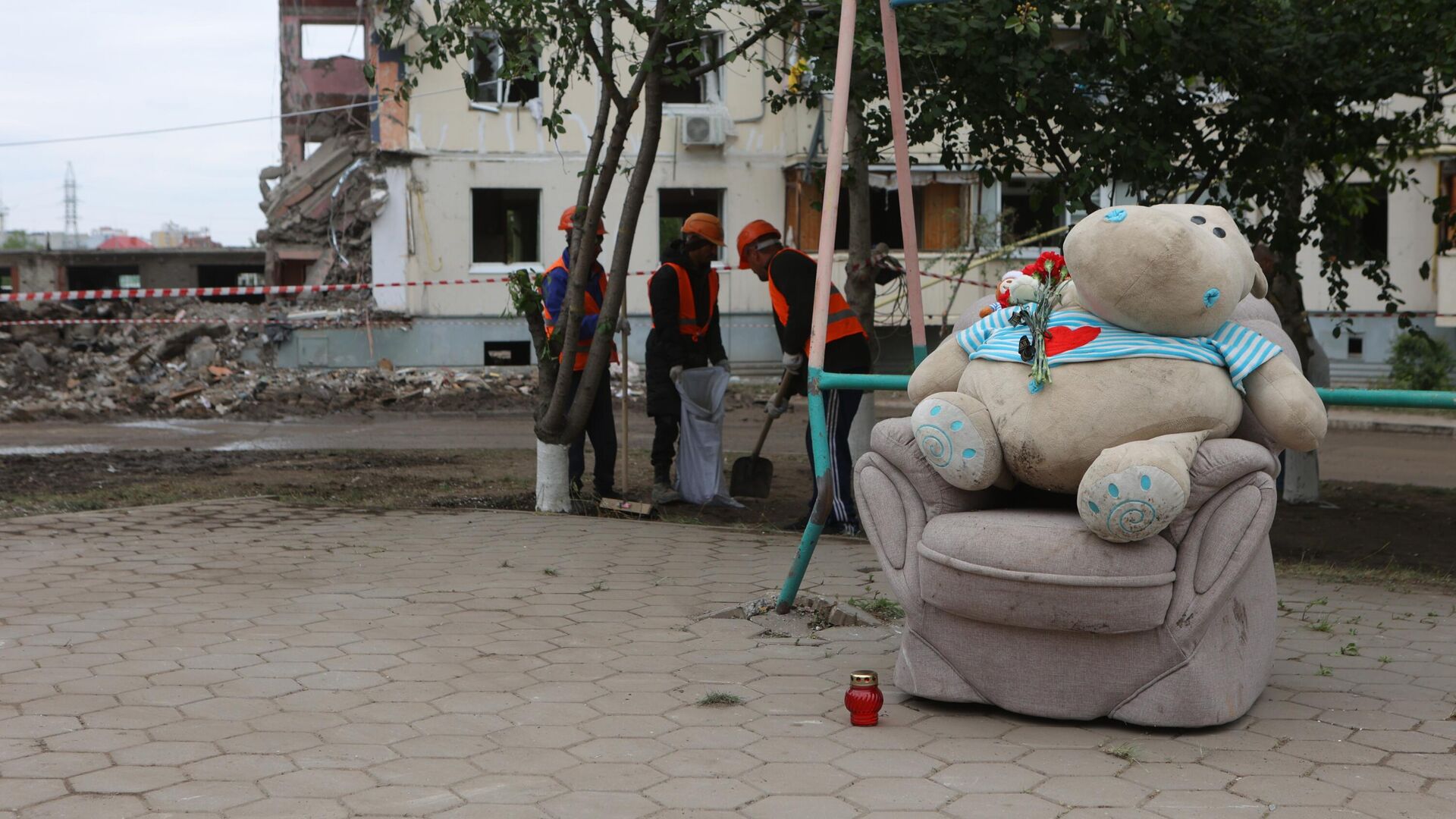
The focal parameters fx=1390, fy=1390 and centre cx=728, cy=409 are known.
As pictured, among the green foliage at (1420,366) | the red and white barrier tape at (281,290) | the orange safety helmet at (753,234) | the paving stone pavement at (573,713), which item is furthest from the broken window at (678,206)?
the paving stone pavement at (573,713)

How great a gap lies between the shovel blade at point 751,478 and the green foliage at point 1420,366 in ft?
36.1

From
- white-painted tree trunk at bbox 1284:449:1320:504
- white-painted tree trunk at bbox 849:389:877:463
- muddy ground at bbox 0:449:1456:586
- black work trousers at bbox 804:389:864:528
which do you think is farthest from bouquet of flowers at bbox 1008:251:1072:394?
white-painted tree trunk at bbox 1284:449:1320:504

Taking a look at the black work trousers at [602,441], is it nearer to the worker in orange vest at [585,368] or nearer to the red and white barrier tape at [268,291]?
the worker in orange vest at [585,368]

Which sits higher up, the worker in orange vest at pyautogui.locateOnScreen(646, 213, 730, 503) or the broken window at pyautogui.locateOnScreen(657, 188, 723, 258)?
the broken window at pyautogui.locateOnScreen(657, 188, 723, 258)

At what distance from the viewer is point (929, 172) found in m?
22.7

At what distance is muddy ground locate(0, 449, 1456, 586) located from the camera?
300 inches

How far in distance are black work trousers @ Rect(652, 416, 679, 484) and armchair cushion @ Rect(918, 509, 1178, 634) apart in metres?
5.14

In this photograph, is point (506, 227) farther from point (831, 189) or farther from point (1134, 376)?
point (1134, 376)

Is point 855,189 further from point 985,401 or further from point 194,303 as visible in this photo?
point 194,303

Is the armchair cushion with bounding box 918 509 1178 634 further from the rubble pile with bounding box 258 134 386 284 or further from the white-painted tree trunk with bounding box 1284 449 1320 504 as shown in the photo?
the rubble pile with bounding box 258 134 386 284

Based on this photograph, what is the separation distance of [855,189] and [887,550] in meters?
5.07

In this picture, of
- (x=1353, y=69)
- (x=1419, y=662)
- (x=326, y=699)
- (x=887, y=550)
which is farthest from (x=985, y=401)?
(x=1353, y=69)

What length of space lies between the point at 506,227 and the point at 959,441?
64.8 ft

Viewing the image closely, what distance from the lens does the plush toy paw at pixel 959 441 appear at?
394cm
